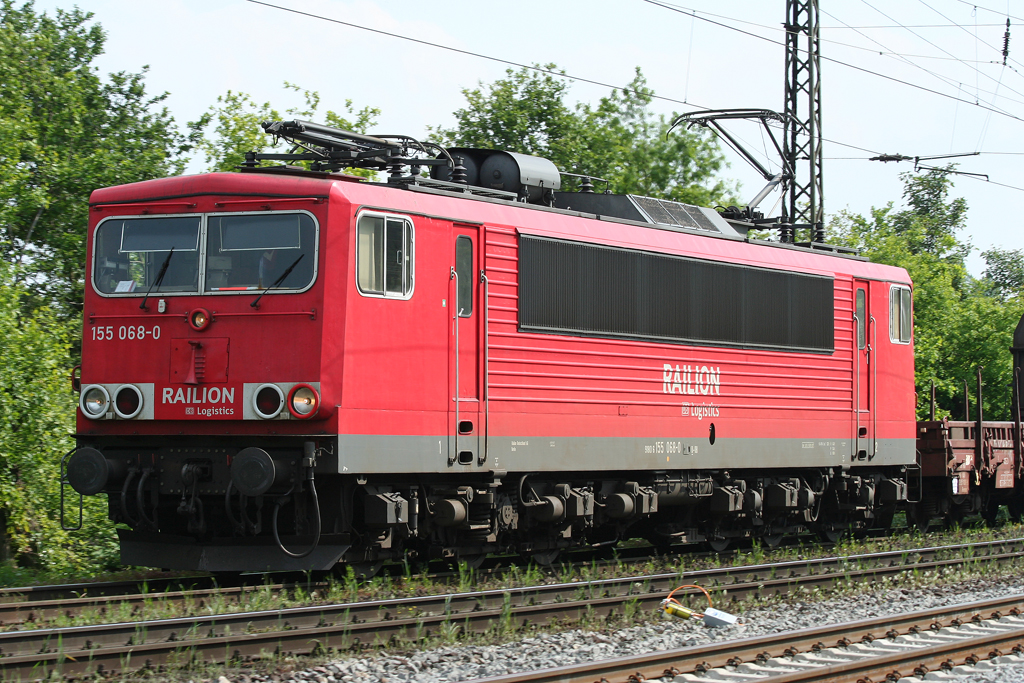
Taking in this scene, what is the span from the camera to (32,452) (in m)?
15.9

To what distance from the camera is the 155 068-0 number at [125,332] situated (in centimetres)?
1030

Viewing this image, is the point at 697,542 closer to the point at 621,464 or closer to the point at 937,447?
the point at 621,464

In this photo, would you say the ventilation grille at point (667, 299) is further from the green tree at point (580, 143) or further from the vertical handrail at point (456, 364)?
the green tree at point (580, 143)

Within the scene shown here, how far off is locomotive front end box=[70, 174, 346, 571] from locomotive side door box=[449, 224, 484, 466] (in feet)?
4.94

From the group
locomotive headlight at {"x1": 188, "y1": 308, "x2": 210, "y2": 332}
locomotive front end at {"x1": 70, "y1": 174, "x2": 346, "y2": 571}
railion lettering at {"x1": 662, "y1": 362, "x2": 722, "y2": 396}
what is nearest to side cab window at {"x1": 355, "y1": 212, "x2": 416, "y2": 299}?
locomotive front end at {"x1": 70, "y1": 174, "x2": 346, "y2": 571}

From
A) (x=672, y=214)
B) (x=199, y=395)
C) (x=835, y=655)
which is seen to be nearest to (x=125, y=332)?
(x=199, y=395)

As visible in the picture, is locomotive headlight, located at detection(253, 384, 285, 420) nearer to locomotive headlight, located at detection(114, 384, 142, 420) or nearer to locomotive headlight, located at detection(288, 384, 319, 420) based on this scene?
locomotive headlight, located at detection(288, 384, 319, 420)

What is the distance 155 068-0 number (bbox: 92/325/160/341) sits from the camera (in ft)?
33.8

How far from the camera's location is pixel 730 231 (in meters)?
14.9

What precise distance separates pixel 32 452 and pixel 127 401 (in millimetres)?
6473

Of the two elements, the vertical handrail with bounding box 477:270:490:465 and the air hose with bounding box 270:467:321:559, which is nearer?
the air hose with bounding box 270:467:321:559

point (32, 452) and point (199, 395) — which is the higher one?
point (199, 395)

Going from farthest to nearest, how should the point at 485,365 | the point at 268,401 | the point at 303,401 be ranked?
1. the point at 485,365
2. the point at 268,401
3. the point at 303,401

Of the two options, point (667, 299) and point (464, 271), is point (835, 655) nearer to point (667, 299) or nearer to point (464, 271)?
point (464, 271)
